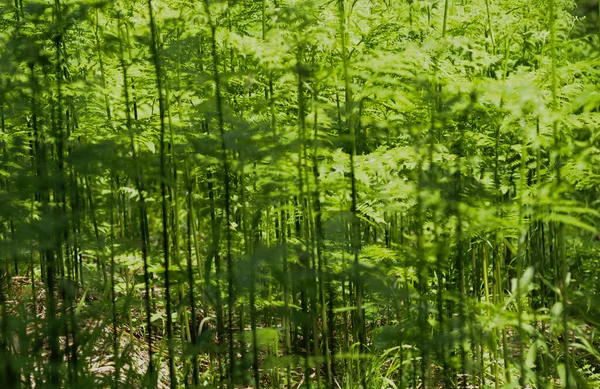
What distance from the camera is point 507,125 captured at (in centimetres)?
237

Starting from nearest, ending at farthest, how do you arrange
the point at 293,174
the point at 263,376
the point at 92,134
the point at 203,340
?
the point at 203,340 → the point at 293,174 → the point at 92,134 → the point at 263,376

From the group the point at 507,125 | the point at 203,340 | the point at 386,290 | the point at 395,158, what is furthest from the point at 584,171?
the point at 203,340

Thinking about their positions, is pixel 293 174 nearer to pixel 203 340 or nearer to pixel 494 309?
pixel 203 340

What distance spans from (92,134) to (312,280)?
4.99 feet

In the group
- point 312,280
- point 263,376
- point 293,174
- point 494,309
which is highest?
point 293,174

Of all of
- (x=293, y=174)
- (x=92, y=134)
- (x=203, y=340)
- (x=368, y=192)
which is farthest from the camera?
(x=92, y=134)

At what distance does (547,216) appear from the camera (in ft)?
5.10

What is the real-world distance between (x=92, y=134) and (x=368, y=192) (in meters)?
1.18

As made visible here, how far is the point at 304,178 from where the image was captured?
1.86 metres

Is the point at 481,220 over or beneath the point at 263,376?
over

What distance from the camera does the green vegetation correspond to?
153 cm

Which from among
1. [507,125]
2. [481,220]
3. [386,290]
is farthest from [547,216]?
[507,125]

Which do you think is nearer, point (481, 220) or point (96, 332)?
point (481, 220)

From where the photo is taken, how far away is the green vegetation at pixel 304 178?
153 centimetres
